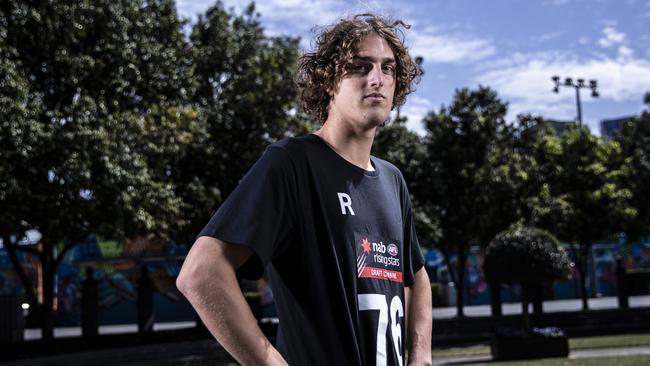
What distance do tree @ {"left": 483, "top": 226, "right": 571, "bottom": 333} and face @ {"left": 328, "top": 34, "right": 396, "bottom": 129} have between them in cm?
1722

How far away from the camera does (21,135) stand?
18.5 m

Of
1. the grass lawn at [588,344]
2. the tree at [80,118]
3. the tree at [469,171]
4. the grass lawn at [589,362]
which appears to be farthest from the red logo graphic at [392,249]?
the tree at [469,171]

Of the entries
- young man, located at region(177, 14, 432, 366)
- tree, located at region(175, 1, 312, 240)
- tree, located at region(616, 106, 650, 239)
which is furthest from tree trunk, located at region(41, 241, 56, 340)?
tree, located at region(616, 106, 650, 239)

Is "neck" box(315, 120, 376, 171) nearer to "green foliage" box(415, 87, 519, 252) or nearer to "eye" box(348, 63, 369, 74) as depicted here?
"eye" box(348, 63, 369, 74)

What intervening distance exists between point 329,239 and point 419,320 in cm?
58

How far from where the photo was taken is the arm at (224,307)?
5.89ft

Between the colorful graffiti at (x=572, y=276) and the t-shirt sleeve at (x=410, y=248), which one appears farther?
the colorful graffiti at (x=572, y=276)

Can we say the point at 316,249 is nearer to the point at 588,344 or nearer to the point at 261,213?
the point at 261,213

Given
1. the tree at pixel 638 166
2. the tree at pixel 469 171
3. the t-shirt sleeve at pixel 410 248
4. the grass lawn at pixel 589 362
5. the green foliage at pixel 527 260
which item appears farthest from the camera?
the tree at pixel 638 166

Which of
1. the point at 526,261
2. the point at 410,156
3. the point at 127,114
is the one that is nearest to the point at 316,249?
the point at 526,261

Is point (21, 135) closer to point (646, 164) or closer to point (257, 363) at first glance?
point (257, 363)

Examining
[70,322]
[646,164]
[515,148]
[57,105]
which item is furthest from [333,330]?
[70,322]

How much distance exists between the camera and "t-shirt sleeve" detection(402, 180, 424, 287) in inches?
98.3

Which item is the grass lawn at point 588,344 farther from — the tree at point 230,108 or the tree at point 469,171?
the tree at point 230,108
